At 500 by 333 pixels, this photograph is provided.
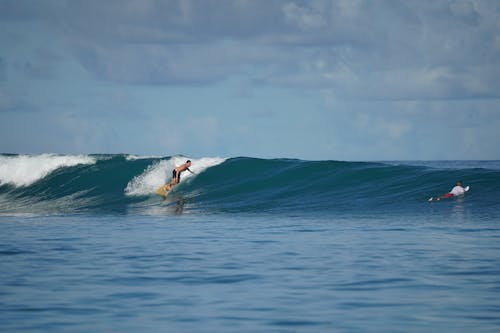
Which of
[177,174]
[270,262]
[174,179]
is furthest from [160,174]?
[270,262]

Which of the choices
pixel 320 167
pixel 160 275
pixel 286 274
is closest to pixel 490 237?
pixel 286 274

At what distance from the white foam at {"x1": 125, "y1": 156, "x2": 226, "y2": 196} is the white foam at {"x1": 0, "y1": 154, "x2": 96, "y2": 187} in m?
3.75

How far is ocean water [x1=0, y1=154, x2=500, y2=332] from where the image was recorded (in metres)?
6.97

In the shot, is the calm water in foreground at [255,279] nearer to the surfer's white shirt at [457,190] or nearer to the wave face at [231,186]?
the surfer's white shirt at [457,190]

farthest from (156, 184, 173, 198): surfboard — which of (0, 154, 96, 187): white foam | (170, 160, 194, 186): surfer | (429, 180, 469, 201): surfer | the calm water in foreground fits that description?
the calm water in foreground

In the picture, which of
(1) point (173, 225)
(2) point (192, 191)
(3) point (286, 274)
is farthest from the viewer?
(2) point (192, 191)

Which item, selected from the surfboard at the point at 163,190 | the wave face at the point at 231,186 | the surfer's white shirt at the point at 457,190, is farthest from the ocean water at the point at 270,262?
the surfboard at the point at 163,190

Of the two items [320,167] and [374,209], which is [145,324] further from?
[320,167]

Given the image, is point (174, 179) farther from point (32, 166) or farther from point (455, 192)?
point (455, 192)

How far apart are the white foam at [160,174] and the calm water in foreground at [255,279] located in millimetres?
13012

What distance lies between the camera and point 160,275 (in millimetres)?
9234

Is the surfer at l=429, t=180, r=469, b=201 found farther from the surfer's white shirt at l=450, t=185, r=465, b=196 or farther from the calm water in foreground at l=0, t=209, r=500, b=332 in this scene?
Answer: the calm water in foreground at l=0, t=209, r=500, b=332

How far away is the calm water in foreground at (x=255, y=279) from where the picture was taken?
6852 mm

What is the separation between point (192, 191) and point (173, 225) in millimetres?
10219
